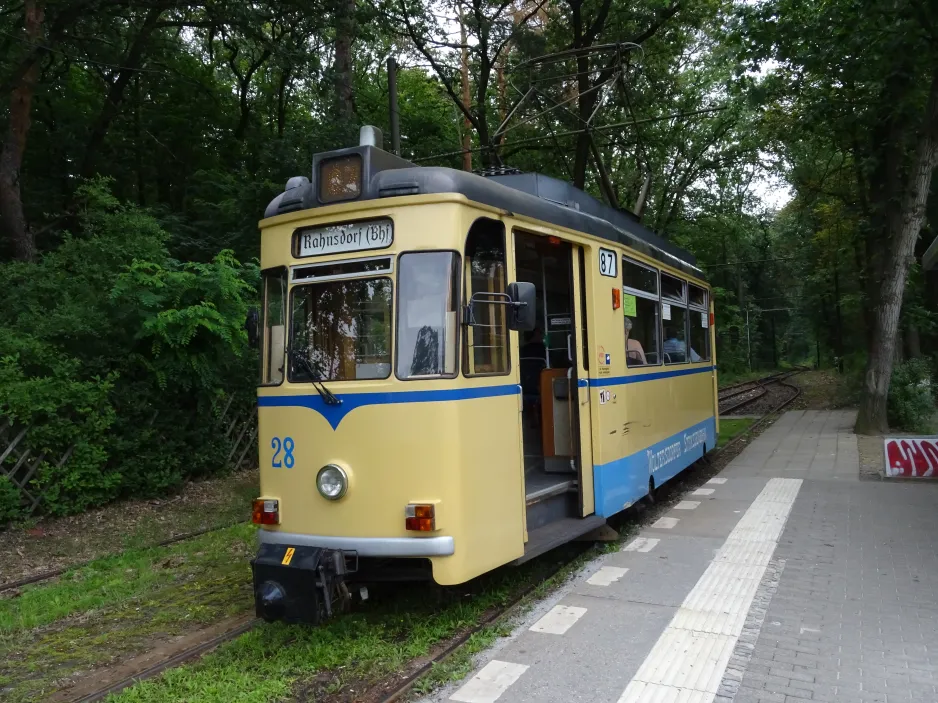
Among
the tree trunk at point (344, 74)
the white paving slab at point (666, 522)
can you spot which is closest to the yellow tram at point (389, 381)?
the white paving slab at point (666, 522)

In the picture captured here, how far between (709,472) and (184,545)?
26.2 ft

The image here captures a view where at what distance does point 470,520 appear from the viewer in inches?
184

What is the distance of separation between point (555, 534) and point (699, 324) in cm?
618

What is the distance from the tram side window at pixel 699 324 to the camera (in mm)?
10430

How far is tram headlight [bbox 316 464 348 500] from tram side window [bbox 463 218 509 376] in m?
1.04

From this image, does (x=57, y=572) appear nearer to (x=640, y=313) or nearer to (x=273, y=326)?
(x=273, y=326)

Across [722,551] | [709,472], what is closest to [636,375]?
[722,551]

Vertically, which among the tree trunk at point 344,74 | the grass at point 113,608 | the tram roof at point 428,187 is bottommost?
the grass at point 113,608

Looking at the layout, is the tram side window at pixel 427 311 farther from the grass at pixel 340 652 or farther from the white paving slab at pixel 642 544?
the white paving slab at pixel 642 544

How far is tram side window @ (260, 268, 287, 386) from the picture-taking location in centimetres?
520

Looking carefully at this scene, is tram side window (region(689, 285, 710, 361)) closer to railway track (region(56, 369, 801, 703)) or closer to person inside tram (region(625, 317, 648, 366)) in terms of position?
person inside tram (region(625, 317, 648, 366))

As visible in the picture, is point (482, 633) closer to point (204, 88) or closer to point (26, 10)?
point (26, 10)

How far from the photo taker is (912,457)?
1025 centimetres

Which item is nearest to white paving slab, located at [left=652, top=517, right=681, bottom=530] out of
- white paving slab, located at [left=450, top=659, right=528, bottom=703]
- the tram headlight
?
white paving slab, located at [left=450, top=659, right=528, bottom=703]
